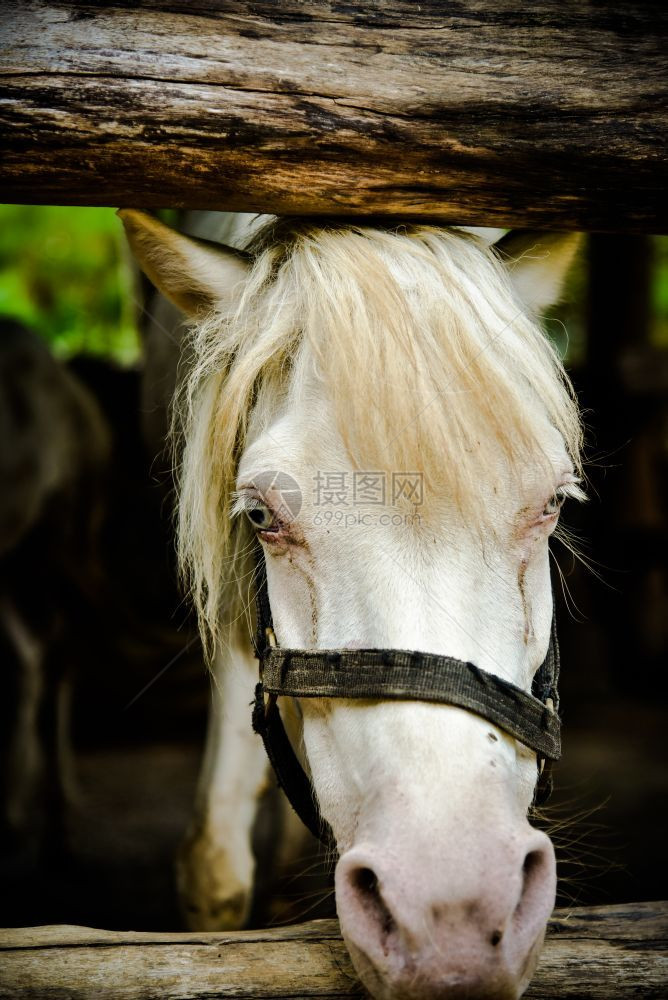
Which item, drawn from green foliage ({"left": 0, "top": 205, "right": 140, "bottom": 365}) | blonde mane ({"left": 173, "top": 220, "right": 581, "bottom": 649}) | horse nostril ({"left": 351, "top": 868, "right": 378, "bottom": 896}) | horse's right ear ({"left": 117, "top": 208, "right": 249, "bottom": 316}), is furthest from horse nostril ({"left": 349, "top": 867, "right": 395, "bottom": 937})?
green foliage ({"left": 0, "top": 205, "right": 140, "bottom": 365})

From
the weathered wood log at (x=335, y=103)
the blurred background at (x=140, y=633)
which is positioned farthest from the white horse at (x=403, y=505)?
the blurred background at (x=140, y=633)

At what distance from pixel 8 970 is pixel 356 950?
22.5 inches

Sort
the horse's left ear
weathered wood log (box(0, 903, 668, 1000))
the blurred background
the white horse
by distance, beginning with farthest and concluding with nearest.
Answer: the blurred background < the horse's left ear < weathered wood log (box(0, 903, 668, 1000)) < the white horse

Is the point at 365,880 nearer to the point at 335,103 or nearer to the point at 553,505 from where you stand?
the point at 553,505

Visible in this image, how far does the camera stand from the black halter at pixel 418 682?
1123 millimetres

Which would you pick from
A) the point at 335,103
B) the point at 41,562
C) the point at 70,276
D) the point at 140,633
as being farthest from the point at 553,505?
the point at 70,276

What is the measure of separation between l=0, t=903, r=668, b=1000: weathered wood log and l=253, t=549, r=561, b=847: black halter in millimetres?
249

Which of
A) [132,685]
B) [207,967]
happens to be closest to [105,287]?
[132,685]

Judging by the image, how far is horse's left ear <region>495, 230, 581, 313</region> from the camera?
5.31 feet

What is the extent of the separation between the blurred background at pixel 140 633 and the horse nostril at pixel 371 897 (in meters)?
1.59

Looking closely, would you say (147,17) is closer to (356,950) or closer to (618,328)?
(356,950)

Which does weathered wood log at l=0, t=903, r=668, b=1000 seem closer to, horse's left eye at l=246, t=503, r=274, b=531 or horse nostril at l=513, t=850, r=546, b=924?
horse nostril at l=513, t=850, r=546, b=924

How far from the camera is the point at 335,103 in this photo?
1.32 m

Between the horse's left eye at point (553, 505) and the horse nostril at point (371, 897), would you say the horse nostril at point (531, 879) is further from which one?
the horse's left eye at point (553, 505)
